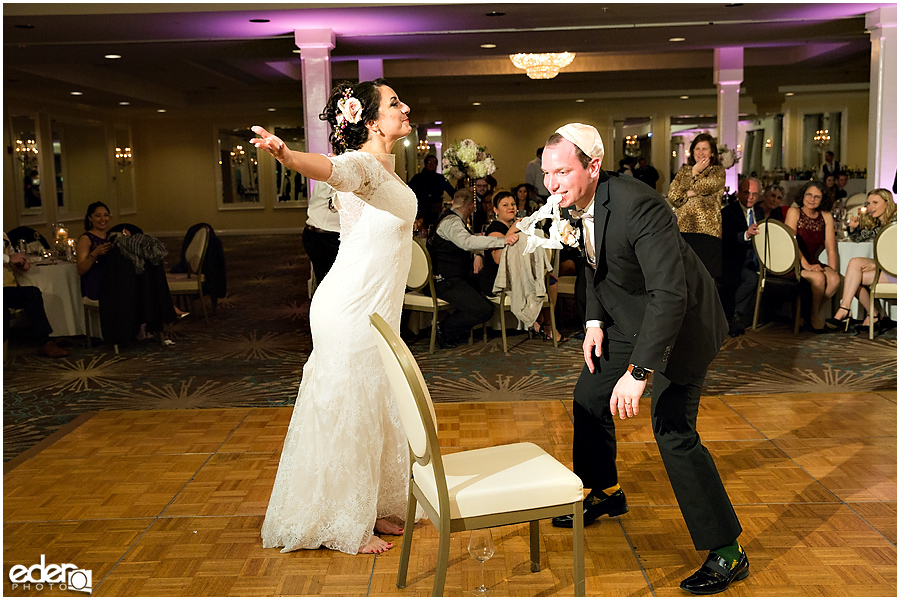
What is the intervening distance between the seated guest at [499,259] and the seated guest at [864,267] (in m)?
2.27

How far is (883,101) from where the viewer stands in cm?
850

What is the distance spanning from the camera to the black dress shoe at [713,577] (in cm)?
229

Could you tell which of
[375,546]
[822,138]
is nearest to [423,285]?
[375,546]

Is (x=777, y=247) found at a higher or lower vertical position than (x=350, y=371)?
higher

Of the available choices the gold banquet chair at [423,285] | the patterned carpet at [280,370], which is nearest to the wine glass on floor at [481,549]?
the patterned carpet at [280,370]

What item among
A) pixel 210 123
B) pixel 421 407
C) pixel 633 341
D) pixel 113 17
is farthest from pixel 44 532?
pixel 210 123

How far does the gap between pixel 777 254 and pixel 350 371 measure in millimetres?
4905

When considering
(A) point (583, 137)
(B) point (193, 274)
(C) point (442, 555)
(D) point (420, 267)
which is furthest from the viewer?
(B) point (193, 274)

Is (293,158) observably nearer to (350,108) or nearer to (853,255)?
(350,108)

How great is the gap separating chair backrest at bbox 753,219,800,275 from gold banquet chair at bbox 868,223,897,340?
0.58 meters

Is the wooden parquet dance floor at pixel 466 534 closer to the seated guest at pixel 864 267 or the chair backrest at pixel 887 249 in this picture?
the chair backrest at pixel 887 249

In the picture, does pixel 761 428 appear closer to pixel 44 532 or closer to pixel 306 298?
pixel 44 532

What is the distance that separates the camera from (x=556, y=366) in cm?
545

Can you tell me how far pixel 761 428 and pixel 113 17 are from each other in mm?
6525
